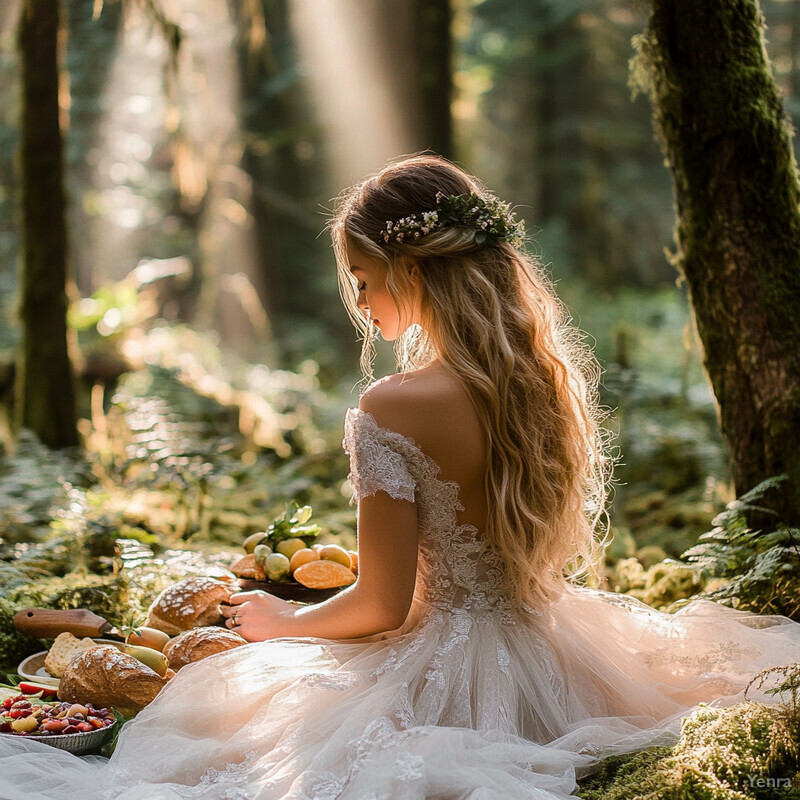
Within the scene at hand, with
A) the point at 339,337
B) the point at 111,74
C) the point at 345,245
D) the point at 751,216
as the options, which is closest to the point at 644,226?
the point at 339,337

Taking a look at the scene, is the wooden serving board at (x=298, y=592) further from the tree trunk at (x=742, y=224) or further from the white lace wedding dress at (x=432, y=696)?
the tree trunk at (x=742, y=224)

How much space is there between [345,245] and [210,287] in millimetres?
10919

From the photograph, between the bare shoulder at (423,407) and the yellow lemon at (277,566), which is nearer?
the bare shoulder at (423,407)

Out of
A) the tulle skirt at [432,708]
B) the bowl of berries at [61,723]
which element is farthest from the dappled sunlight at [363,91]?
the bowl of berries at [61,723]

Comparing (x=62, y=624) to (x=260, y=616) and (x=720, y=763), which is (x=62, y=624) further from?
(x=720, y=763)

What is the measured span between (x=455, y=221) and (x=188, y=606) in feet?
6.02

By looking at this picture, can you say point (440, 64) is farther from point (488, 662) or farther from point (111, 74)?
point (111, 74)

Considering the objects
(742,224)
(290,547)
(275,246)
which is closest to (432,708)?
(290,547)

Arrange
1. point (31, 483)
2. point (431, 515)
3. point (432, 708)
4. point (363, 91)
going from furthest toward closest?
1. point (363, 91)
2. point (31, 483)
3. point (431, 515)
4. point (432, 708)

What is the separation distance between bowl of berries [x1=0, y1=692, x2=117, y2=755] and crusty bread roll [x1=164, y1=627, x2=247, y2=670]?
316 mm

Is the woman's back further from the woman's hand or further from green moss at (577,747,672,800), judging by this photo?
green moss at (577,747,672,800)

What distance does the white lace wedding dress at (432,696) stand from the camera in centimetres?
206

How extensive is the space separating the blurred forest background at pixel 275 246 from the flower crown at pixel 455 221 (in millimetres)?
1358

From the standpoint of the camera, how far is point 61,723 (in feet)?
8.04
